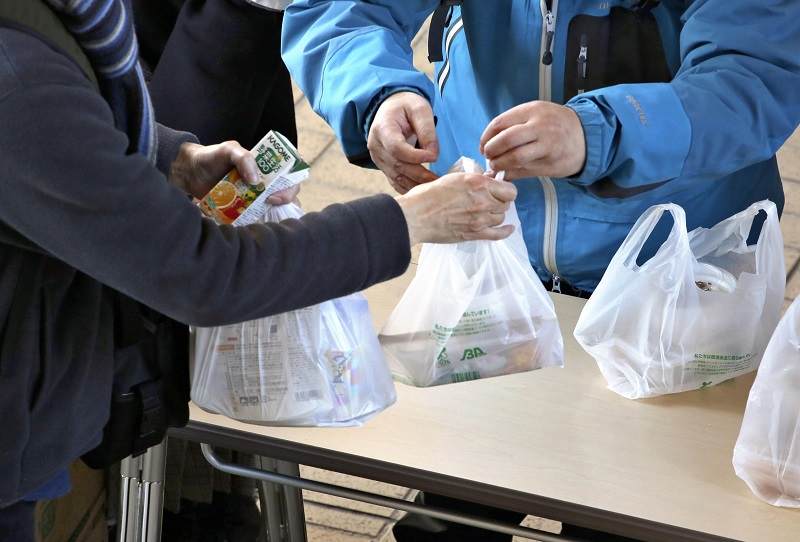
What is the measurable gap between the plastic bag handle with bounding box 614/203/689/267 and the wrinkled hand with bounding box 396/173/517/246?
25 centimetres

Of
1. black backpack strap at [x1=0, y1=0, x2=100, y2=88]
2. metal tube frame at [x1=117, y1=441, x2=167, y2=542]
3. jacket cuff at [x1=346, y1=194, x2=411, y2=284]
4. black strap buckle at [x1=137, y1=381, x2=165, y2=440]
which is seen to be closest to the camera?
black backpack strap at [x1=0, y1=0, x2=100, y2=88]

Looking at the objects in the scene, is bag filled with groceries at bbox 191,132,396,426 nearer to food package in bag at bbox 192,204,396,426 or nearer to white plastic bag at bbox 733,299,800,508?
food package in bag at bbox 192,204,396,426

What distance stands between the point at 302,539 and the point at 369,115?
85 centimetres

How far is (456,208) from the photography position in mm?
1219

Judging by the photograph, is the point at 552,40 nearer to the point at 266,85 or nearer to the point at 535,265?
the point at 535,265

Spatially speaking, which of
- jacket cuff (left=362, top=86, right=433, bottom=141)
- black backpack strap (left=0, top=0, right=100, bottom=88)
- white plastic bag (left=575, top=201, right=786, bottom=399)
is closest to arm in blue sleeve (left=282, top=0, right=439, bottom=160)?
jacket cuff (left=362, top=86, right=433, bottom=141)

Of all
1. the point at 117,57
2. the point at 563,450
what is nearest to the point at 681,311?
the point at 563,450

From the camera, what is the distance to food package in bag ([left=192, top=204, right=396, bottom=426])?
1288 mm

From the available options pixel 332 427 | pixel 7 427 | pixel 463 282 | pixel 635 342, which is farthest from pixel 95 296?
pixel 635 342

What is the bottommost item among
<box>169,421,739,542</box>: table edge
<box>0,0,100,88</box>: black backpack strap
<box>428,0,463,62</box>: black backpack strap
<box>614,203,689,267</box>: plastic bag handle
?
<box>169,421,739,542</box>: table edge

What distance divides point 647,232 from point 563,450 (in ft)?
1.05

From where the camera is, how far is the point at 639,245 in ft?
4.82

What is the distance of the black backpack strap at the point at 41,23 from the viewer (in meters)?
0.88

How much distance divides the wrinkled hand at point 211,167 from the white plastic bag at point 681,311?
1.57 ft
